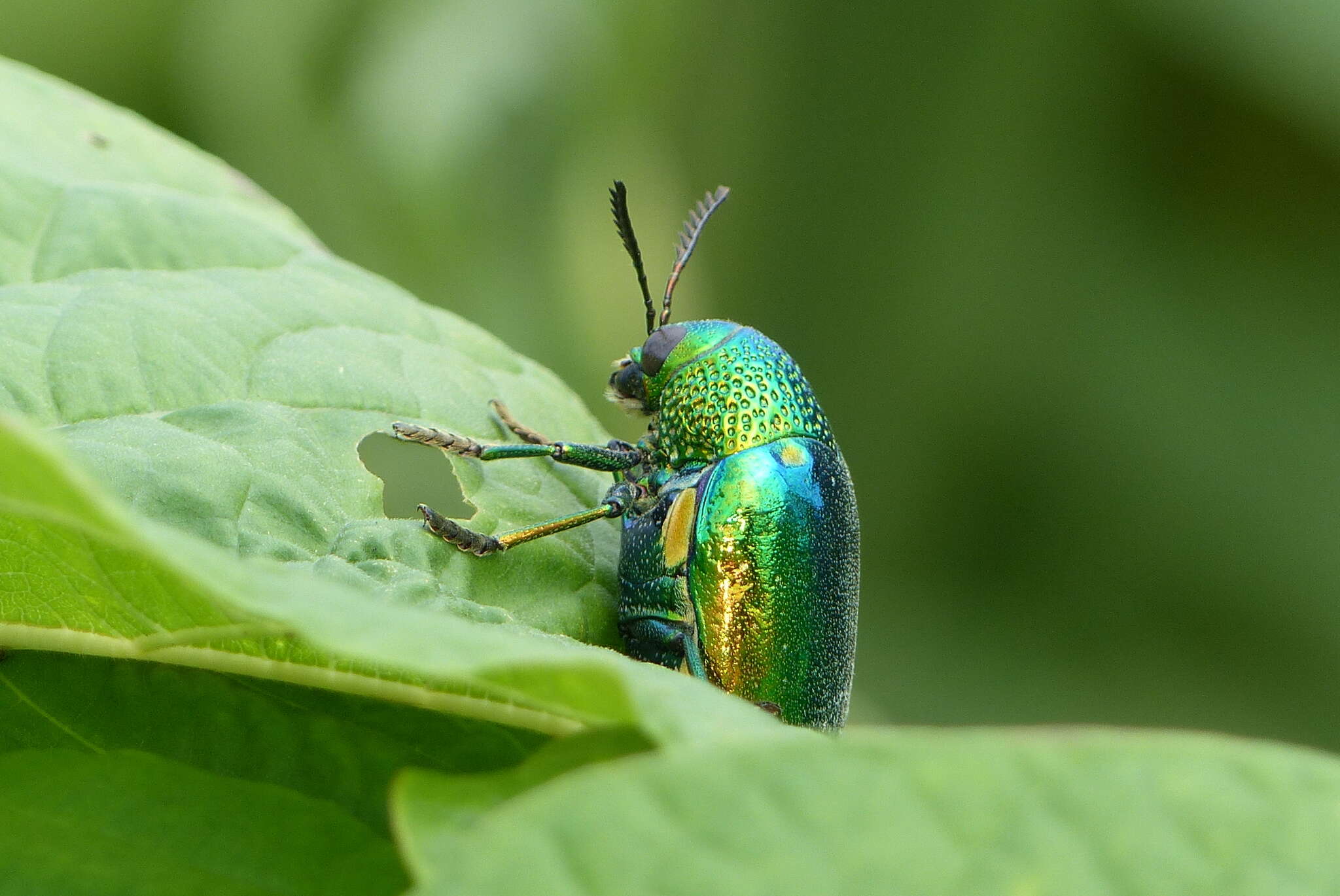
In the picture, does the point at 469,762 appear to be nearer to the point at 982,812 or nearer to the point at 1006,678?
the point at 982,812

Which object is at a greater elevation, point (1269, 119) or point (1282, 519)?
point (1269, 119)

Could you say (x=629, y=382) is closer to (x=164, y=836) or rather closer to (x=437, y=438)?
(x=437, y=438)

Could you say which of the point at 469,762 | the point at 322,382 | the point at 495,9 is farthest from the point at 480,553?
the point at 495,9

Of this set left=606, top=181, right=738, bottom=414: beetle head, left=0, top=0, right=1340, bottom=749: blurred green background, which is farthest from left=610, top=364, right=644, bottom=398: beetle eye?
left=0, top=0, right=1340, bottom=749: blurred green background

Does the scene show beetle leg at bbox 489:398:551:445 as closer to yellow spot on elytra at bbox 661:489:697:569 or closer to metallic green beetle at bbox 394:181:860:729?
metallic green beetle at bbox 394:181:860:729

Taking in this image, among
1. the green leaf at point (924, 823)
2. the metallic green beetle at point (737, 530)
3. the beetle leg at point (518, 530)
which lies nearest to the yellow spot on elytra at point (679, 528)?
the metallic green beetle at point (737, 530)

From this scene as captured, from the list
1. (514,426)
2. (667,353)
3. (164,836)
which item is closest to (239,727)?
(164,836)
